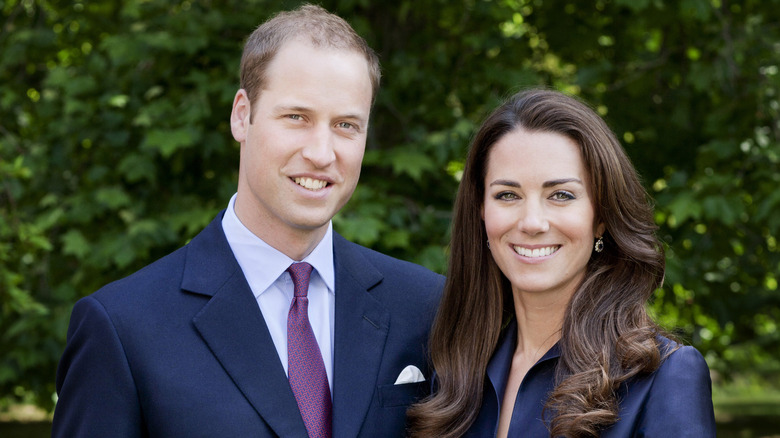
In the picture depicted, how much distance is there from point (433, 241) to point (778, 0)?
256 cm

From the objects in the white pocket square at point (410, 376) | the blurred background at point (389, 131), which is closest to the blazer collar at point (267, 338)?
the white pocket square at point (410, 376)

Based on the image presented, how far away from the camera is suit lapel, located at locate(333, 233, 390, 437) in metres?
2.56

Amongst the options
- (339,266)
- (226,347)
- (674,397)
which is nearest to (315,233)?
(339,266)

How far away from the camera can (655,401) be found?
241 centimetres

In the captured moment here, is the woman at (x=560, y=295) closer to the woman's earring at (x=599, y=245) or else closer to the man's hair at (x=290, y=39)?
the woman's earring at (x=599, y=245)

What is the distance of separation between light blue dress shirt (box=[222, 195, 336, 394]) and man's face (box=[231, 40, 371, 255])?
0.14 ft

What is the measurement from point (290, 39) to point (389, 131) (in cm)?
321

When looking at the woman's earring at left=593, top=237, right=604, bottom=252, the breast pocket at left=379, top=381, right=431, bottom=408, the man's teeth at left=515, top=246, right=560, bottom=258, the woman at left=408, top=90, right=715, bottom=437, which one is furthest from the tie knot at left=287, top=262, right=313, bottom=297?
the woman's earring at left=593, top=237, right=604, bottom=252

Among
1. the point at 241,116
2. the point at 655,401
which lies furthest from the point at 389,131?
the point at 655,401

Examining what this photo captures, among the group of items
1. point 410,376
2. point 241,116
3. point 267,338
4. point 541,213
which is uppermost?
point 241,116

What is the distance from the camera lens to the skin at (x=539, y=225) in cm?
265

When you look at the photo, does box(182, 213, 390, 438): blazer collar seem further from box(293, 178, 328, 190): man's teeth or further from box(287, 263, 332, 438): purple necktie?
box(293, 178, 328, 190): man's teeth

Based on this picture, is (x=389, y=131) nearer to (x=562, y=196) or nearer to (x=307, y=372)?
(x=562, y=196)

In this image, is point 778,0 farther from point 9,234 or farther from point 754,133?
point 9,234
